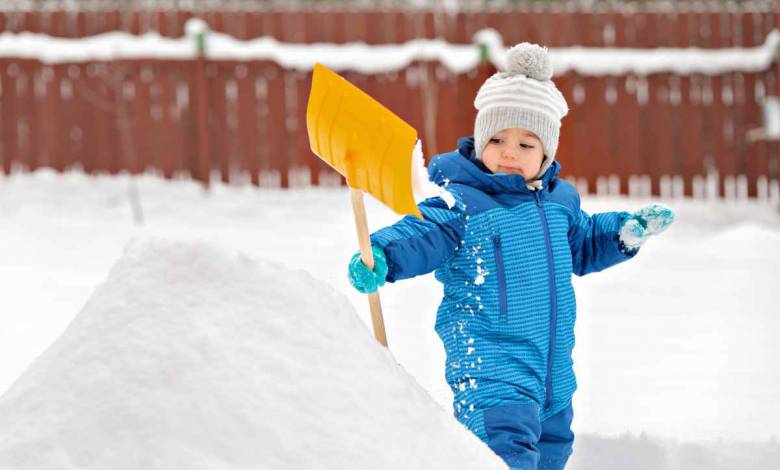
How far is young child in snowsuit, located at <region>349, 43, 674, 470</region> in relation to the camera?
89.0 inches

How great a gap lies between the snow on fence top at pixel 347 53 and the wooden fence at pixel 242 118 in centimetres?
7

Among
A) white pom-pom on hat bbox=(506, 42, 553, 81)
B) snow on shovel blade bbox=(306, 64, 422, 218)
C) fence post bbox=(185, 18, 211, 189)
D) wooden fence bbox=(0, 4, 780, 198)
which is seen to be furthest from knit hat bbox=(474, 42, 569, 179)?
fence post bbox=(185, 18, 211, 189)

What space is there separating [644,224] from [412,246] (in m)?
0.68

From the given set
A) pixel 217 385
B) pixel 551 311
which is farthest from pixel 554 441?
pixel 217 385

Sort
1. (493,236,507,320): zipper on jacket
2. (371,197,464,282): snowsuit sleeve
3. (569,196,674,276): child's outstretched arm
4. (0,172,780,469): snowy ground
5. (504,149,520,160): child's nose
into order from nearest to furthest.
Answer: (371,197,464,282): snowsuit sleeve, (493,236,507,320): zipper on jacket, (504,149,520,160): child's nose, (569,196,674,276): child's outstretched arm, (0,172,780,469): snowy ground

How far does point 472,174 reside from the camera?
240cm

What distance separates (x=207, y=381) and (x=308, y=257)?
4.61 m

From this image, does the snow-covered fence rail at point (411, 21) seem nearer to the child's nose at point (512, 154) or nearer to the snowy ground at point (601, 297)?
the snowy ground at point (601, 297)

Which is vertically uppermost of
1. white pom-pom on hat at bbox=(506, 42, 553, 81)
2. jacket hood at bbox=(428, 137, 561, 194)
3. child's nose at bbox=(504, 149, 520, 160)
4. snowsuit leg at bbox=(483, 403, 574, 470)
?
white pom-pom on hat at bbox=(506, 42, 553, 81)

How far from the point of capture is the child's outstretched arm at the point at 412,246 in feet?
6.80

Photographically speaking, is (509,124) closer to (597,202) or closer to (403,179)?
(403,179)

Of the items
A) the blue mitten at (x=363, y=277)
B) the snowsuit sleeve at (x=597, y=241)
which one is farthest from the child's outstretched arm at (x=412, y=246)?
the snowsuit sleeve at (x=597, y=241)

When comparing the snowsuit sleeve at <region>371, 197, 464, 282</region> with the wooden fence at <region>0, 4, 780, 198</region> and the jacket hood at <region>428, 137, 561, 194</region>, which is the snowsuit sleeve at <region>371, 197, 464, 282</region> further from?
the wooden fence at <region>0, 4, 780, 198</region>

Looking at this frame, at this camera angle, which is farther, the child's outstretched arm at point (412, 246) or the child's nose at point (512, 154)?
the child's nose at point (512, 154)
